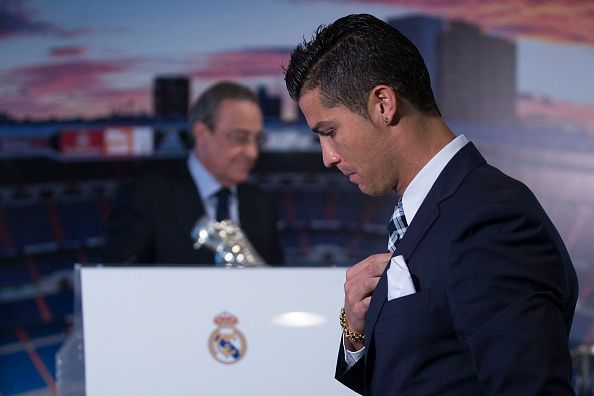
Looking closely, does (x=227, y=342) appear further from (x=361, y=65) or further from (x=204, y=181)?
(x=204, y=181)

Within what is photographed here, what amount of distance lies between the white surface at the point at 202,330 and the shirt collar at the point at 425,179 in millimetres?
767

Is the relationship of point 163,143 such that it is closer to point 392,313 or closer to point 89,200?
point 89,200

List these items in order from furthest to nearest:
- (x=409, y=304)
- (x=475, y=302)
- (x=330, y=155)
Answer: (x=330, y=155) < (x=409, y=304) < (x=475, y=302)

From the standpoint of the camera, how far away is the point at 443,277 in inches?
55.3

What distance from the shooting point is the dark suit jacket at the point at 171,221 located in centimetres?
417

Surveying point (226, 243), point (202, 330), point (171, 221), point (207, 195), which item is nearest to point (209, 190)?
point (207, 195)

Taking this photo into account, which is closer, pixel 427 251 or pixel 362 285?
pixel 427 251

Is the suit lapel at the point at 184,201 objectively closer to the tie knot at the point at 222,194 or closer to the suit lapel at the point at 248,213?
the tie knot at the point at 222,194

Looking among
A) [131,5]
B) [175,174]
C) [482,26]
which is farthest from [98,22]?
[482,26]

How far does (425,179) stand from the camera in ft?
5.13

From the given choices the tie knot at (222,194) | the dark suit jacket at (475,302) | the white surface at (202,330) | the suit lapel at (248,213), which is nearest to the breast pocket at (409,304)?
the dark suit jacket at (475,302)

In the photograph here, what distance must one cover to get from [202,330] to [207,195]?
6.86 feet

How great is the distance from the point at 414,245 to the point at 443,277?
10 cm

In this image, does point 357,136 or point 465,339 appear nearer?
point 465,339
